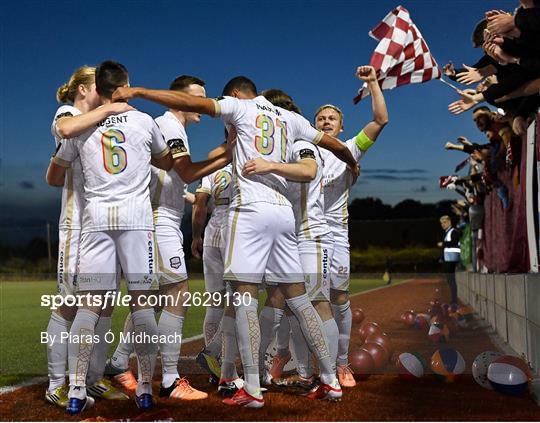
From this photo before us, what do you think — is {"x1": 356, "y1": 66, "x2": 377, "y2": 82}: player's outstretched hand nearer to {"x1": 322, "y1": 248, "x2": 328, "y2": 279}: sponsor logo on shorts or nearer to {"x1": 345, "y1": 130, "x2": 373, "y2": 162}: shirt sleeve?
{"x1": 345, "y1": 130, "x2": 373, "y2": 162}: shirt sleeve

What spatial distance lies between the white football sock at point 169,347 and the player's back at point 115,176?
885 mm

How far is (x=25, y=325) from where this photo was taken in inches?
495

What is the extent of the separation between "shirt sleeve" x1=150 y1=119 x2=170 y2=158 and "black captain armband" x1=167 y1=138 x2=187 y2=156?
0.30 ft

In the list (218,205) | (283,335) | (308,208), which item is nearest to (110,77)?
(218,205)

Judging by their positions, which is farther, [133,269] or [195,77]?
[195,77]

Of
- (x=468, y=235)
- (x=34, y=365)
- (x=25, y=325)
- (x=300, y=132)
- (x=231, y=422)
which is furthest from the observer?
(x=468, y=235)

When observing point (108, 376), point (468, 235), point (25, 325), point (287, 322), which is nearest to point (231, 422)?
point (287, 322)

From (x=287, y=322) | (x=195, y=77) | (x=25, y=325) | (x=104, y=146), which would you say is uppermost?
(x=195, y=77)

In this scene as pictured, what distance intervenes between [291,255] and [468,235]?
15746mm

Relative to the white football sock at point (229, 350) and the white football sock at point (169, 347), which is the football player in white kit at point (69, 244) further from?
the white football sock at point (229, 350)

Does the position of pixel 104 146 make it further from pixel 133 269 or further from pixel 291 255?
pixel 291 255

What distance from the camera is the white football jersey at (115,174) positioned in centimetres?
429

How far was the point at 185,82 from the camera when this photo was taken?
199 inches

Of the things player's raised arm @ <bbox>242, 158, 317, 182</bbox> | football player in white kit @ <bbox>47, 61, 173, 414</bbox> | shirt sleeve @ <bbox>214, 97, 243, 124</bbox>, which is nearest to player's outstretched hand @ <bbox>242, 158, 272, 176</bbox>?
player's raised arm @ <bbox>242, 158, 317, 182</bbox>
